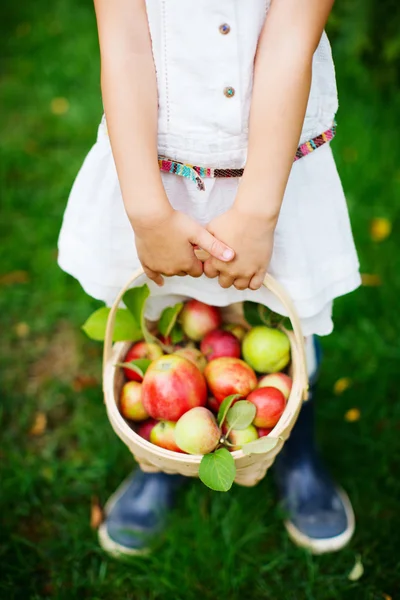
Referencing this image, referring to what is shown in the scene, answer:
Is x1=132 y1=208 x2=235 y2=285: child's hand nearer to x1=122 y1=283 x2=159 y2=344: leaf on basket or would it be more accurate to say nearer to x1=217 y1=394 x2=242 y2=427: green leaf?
x1=122 y1=283 x2=159 y2=344: leaf on basket

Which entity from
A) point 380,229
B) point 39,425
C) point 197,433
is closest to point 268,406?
A: point 197,433

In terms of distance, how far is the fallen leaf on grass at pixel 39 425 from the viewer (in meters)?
1.74

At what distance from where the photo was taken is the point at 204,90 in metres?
0.99

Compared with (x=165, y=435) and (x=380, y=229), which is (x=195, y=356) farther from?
(x=380, y=229)

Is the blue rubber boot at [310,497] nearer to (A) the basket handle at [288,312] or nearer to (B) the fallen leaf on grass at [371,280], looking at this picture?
(A) the basket handle at [288,312]

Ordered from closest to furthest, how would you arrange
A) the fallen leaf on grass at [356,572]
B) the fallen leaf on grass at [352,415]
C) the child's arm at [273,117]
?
1. the child's arm at [273,117]
2. the fallen leaf on grass at [356,572]
3. the fallen leaf on grass at [352,415]

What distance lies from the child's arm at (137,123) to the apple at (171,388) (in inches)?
9.8

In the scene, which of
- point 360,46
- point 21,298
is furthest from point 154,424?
point 360,46

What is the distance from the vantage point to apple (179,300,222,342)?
1.29 meters

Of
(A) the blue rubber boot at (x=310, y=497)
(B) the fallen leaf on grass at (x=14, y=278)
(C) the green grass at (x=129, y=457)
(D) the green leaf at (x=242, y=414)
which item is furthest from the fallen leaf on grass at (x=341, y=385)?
(B) the fallen leaf on grass at (x=14, y=278)

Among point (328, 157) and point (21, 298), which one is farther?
point (21, 298)

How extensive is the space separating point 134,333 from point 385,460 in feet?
2.59

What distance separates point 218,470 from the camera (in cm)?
98

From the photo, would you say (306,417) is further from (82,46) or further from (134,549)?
(82,46)
